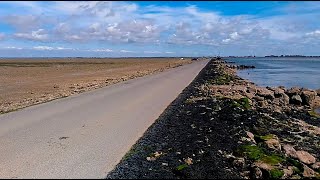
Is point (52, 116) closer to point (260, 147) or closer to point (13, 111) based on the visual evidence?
point (13, 111)

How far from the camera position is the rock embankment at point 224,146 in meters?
8.15

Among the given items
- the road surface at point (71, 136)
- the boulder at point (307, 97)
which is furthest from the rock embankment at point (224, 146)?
the boulder at point (307, 97)

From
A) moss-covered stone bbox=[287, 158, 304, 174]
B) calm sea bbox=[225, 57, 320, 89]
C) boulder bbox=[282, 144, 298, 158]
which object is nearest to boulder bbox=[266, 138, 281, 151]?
boulder bbox=[282, 144, 298, 158]

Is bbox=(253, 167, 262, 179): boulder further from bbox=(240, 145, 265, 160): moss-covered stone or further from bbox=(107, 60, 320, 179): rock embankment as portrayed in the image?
bbox=(240, 145, 265, 160): moss-covered stone

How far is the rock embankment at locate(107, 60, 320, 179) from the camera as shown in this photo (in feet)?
26.7

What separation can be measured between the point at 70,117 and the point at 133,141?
4.60m

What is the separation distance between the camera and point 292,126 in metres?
14.8

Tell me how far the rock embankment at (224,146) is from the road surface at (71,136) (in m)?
0.53

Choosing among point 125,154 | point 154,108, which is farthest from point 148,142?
point 154,108

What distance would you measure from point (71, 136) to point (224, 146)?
14.2 feet

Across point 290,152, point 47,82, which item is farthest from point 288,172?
point 47,82

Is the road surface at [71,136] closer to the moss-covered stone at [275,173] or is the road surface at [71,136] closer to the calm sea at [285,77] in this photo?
the moss-covered stone at [275,173]

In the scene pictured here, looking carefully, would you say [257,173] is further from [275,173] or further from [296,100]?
[296,100]

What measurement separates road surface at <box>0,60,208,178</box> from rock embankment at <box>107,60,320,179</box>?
1.73ft
